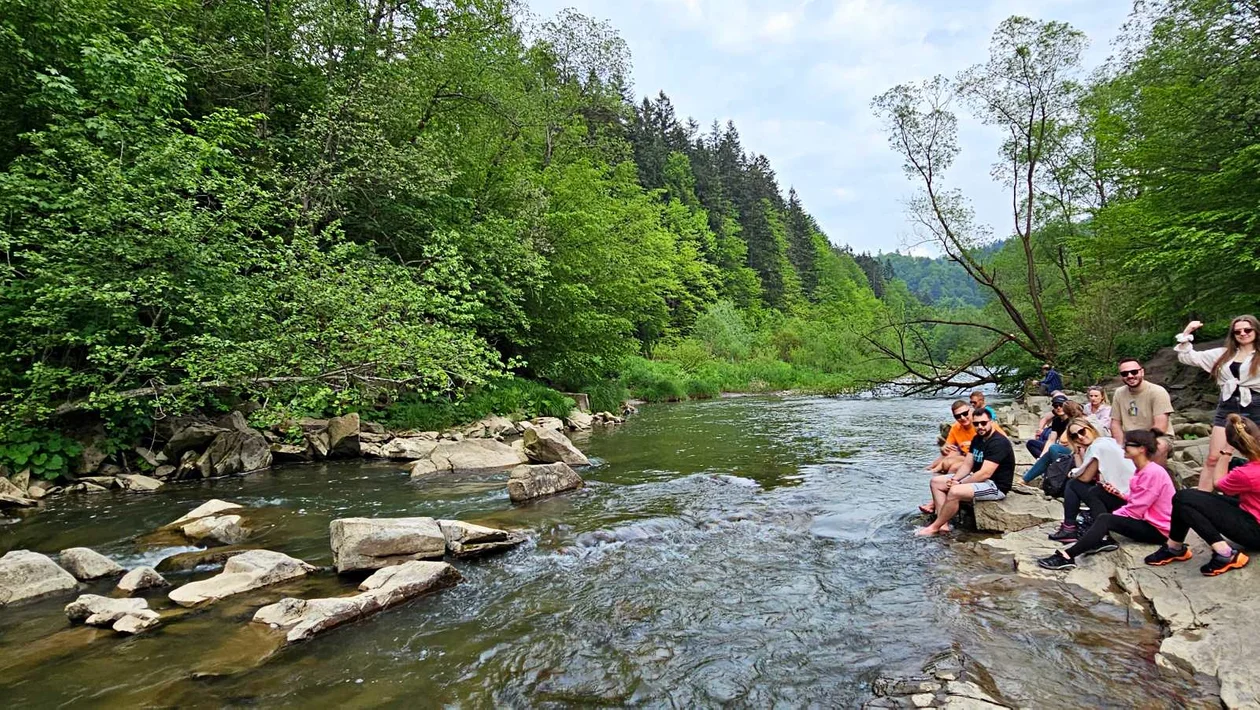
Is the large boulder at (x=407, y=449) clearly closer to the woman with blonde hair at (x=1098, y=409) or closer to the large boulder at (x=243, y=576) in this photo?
the large boulder at (x=243, y=576)

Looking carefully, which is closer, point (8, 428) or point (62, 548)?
point (62, 548)

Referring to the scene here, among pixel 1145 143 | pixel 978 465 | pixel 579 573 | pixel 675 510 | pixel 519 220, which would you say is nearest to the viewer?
pixel 579 573

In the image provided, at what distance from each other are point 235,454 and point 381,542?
7.99 meters

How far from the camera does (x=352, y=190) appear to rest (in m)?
15.7

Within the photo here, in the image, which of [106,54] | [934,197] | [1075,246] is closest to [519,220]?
[106,54]

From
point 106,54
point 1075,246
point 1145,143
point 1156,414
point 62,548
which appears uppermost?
point 106,54

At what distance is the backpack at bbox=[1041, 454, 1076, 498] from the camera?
827cm

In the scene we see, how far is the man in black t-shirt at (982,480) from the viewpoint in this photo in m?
7.71

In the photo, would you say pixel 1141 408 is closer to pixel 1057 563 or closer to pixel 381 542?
pixel 1057 563

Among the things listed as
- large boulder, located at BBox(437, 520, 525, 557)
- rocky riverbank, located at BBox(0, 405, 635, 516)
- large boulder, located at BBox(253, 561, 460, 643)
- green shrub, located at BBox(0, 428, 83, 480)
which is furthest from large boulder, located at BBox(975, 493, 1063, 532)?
green shrub, located at BBox(0, 428, 83, 480)

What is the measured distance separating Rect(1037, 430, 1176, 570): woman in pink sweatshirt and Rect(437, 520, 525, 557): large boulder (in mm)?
6227

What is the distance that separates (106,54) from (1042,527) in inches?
646

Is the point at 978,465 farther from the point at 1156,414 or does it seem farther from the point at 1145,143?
the point at 1145,143

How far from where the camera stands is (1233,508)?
4863 millimetres
